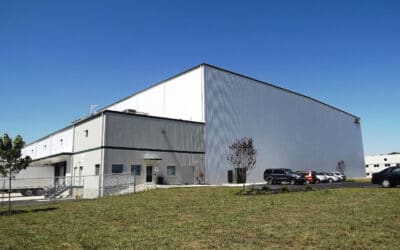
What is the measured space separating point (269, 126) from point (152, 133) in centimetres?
2074

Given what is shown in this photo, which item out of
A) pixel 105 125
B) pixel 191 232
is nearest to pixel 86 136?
pixel 105 125

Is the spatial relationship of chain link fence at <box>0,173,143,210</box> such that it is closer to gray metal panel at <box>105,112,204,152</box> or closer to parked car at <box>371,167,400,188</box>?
gray metal panel at <box>105,112,204,152</box>

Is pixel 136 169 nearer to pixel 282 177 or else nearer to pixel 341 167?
pixel 282 177

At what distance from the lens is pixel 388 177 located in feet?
82.5

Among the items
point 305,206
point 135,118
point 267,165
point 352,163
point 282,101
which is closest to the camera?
point 305,206

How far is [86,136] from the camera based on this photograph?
115ft

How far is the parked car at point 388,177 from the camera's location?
24.7 m

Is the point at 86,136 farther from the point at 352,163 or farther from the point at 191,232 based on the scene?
the point at 352,163

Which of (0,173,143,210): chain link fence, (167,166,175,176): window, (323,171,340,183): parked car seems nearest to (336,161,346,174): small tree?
(323,171,340,183): parked car

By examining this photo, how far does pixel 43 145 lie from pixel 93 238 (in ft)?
176

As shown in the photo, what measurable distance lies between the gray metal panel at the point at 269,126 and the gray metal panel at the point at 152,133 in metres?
2.41

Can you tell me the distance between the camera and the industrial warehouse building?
107 ft

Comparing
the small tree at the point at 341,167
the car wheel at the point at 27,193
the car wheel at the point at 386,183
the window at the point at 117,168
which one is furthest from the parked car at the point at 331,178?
the car wheel at the point at 27,193

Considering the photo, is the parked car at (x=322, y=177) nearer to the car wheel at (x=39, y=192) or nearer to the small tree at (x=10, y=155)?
the car wheel at (x=39, y=192)
